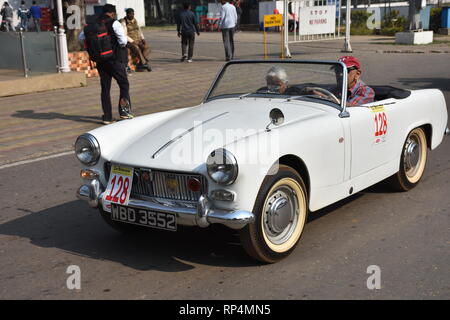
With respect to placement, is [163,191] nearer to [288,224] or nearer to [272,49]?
[288,224]

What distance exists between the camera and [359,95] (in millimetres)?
5891

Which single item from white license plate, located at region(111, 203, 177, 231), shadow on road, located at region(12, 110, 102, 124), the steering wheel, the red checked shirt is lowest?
shadow on road, located at region(12, 110, 102, 124)

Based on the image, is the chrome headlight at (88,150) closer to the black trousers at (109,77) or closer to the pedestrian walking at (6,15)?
the black trousers at (109,77)

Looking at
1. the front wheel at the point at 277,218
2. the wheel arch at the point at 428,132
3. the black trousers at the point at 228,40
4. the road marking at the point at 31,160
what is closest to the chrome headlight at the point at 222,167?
the front wheel at the point at 277,218

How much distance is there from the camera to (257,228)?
4.26 m

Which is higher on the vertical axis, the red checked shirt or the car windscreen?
the car windscreen

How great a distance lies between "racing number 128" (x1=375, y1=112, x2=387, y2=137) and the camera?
546 centimetres

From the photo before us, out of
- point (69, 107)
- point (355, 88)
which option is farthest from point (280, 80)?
point (69, 107)

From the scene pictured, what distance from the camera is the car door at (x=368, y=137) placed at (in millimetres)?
5211

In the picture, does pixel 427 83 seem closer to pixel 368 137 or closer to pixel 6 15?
pixel 368 137

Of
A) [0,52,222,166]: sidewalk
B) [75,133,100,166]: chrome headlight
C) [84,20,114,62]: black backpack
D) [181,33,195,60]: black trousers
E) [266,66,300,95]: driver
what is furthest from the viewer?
[181,33,195,60]: black trousers

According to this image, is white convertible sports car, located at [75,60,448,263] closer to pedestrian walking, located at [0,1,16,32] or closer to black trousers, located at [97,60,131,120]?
black trousers, located at [97,60,131,120]

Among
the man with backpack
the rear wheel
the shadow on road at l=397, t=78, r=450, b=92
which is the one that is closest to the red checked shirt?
the rear wheel

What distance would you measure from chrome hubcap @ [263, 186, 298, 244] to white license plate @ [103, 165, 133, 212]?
3.36ft
